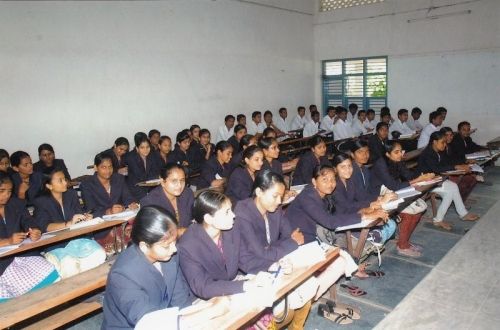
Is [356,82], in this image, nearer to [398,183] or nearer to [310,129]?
[310,129]

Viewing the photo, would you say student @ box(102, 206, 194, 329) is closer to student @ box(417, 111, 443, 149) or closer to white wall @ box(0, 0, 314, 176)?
white wall @ box(0, 0, 314, 176)

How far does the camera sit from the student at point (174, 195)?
3.52 metres

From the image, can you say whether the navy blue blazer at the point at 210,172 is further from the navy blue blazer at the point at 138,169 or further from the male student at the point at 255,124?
the male student at the point at 255,124

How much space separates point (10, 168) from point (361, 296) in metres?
4.74

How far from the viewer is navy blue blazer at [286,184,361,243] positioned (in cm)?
326

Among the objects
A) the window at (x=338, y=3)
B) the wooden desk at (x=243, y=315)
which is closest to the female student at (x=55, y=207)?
the wooden desk at (x=243, y=315)

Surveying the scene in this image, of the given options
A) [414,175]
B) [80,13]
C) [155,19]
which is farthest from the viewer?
[155,19]

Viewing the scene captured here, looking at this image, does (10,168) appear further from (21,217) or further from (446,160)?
(446,160)

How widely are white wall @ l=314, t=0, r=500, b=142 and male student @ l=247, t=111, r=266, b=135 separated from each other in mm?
3317

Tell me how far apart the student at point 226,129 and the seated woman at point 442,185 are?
15.4 feet

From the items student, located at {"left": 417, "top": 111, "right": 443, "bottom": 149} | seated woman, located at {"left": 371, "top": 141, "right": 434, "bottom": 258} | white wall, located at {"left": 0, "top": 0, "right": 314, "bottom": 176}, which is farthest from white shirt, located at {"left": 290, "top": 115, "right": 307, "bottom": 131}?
seated woman, located at {"left": 371, "top": 141, "right": 434, "bottom": 258}

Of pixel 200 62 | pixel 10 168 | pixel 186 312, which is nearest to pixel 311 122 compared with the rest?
pixel 200 62

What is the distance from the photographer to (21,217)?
3.59 meters

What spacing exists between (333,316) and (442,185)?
2856mm
